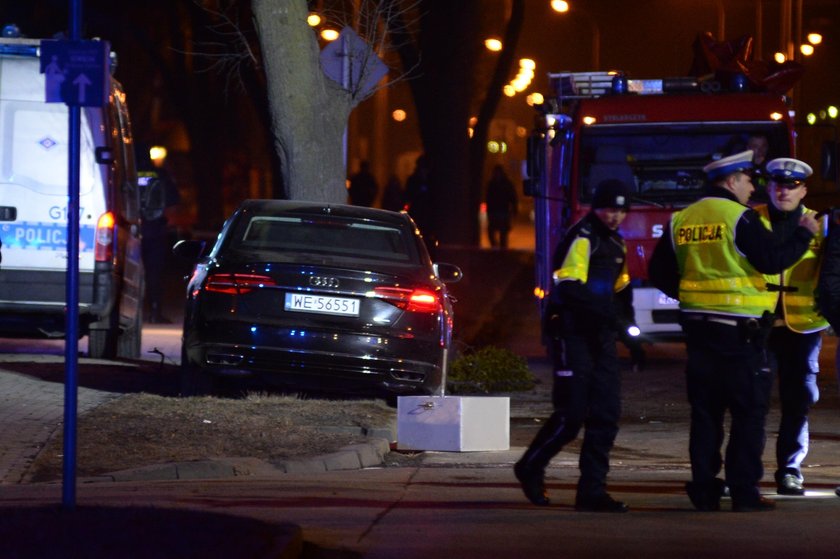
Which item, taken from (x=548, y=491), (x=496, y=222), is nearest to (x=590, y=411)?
(x=548, y=491)

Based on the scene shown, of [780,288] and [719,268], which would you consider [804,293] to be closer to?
[780,288]

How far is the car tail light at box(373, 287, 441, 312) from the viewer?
37.9 feet

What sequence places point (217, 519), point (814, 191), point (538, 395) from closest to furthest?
1. point (217, 519)
2. point (538, 395)
3. point (814, 191)

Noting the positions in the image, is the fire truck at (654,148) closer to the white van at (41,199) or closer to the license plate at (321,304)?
the white van at (41,199)

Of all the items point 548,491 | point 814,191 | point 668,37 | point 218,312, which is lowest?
point 548,491

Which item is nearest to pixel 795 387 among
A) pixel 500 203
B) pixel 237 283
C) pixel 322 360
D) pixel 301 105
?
pixel 322 360

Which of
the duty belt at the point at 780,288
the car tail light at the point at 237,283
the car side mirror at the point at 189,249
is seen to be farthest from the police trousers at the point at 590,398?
the car side mirror at the point at 189,249

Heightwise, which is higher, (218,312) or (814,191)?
(814,191)

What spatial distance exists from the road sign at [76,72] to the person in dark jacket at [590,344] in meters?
2.33

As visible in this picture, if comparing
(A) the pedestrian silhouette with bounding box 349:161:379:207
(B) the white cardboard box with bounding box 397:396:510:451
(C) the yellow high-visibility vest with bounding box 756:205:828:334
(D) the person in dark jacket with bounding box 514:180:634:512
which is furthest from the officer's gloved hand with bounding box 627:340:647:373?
(A) the pedestrian silhouette with bounding box 349:161:379:207

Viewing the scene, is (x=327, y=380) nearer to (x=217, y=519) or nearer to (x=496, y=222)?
(x=217, y=519)

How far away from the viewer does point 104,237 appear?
14.6m

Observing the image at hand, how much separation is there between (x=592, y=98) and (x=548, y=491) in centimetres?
759

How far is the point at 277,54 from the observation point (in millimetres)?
14531
